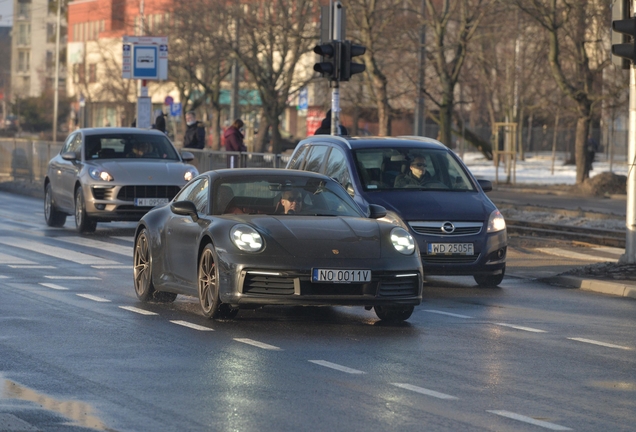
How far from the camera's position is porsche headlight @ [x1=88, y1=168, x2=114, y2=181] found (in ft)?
70.5

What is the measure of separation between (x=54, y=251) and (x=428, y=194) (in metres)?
5.50

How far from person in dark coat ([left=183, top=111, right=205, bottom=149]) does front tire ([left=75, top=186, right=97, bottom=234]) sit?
11.6 metres

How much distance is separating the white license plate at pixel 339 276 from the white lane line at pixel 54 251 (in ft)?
20.4

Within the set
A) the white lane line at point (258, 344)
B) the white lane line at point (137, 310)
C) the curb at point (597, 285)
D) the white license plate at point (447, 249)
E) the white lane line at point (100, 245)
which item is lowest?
the white lane line at point (100, 245)

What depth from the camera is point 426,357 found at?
9.41 metres

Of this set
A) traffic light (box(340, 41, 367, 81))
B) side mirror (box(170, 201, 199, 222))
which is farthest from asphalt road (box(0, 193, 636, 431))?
traffic light (box(340, 41, 367, 81))

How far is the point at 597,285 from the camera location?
14695 mm

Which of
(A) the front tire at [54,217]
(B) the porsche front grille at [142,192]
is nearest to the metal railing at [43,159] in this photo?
(A) the front tire at [54,217]

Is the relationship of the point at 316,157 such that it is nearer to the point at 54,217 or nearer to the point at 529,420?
the point at 54,217

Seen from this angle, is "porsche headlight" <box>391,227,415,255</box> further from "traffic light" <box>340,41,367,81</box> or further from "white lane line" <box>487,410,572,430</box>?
"traffic light" <box>340,41,367,81</box>

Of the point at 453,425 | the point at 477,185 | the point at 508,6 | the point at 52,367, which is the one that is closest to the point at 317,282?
the point at 52,367

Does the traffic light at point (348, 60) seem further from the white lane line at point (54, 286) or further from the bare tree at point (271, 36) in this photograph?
the bare tree at point (271, 36)

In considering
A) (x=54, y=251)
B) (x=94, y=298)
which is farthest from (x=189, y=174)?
(x=94, y=298)

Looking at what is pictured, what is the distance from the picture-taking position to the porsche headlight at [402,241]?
11.1 metres
